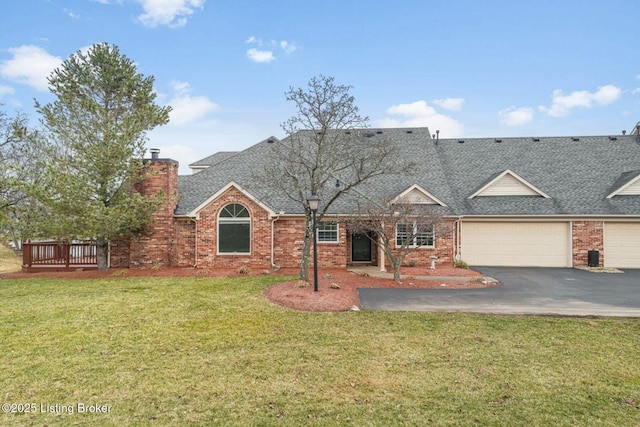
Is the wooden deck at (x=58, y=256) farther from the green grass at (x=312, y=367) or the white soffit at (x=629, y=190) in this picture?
the white soffit at (x=629, y=190)

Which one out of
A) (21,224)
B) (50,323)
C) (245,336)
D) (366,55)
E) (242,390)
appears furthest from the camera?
(366,55)

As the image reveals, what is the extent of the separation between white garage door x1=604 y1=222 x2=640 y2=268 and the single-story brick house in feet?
0.15

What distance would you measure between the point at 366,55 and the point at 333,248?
11045mm

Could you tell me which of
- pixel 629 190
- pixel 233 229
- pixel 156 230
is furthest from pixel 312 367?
pixel 629 190

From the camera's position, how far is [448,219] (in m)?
15.3

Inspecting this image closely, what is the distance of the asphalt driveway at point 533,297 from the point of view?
8230 millimetres

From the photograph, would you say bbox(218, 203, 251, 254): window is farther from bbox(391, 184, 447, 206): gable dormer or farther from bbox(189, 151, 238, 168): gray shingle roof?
bbox(189, 151, 238, 168): gray shingle roof

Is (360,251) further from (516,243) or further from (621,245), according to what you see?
(621,245)

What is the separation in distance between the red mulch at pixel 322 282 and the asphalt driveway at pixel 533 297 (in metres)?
0.59

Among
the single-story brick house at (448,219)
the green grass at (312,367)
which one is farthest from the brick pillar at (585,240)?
the green grass at (312,367)

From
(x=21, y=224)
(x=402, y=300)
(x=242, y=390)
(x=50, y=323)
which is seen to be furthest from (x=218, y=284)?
(x=21, y=224)

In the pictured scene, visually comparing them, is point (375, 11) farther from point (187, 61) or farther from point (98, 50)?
point (98, 50)

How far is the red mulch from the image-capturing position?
871 centimetres

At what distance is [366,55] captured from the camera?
59.6 feet
